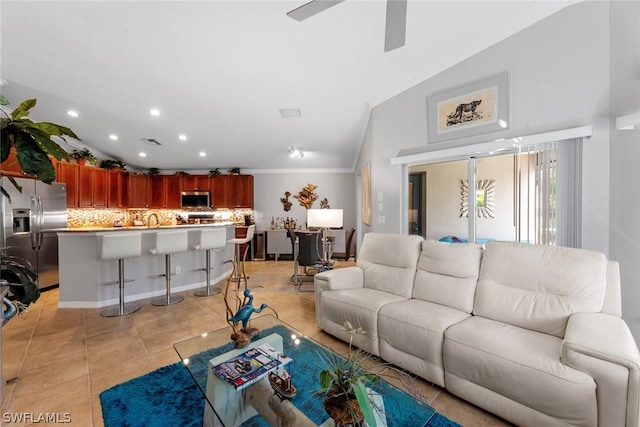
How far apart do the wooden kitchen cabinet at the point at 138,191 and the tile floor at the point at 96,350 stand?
309 centimetres

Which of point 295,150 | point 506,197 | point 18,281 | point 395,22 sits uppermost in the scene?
point 295,150

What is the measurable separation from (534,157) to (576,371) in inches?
69.1

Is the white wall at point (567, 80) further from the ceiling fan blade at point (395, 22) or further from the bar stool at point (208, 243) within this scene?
the bar stool at point (208, 243)

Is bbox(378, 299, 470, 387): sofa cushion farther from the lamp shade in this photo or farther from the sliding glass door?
the lamp shade

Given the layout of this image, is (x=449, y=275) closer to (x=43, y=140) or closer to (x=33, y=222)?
(x=43, y=140)

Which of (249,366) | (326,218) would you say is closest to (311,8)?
(249,366)

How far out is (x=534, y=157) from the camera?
2273mm

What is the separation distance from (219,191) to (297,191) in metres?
2.13

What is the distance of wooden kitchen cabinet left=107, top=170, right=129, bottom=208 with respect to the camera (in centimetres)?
585

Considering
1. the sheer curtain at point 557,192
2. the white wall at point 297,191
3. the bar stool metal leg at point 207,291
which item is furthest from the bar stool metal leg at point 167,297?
the sheer curtain at point 557,192

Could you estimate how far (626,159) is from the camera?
5.90ft

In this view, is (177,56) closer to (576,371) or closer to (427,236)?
(427,236)

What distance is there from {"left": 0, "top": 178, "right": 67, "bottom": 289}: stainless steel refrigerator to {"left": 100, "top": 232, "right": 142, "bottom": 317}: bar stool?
1622 millimetres

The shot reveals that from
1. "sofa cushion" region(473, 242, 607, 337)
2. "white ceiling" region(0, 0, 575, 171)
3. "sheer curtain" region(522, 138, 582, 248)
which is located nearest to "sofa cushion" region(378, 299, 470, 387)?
"sofa cushion" region(473, 242, 607, 337)
